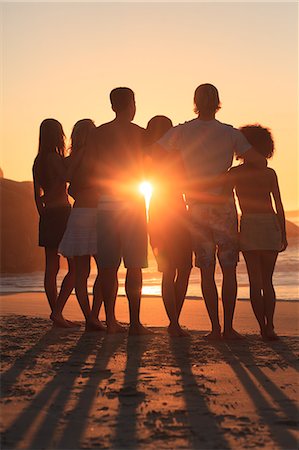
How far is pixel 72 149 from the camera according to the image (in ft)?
23.3


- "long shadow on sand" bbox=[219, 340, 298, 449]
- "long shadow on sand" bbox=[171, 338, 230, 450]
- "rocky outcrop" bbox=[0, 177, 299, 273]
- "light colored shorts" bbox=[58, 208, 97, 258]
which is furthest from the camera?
"rocky outcrop" bbox=[0, 177, 299, 273]

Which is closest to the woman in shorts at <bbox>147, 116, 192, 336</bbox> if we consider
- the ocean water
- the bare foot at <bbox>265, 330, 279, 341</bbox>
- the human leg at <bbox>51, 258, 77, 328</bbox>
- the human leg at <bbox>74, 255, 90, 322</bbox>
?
the bare foot at <bbox>265, 330, 279, 341</bbox>

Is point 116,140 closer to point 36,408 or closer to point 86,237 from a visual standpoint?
point 86,237

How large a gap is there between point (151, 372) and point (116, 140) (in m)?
2.47

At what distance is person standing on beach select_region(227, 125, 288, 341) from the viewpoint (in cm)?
628

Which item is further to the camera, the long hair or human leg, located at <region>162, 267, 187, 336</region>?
the long hair

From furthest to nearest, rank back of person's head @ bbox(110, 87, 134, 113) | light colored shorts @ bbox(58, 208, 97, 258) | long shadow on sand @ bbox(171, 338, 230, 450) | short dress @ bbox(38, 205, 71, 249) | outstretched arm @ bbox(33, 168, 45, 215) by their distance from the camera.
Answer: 1. outstretched arm @ bbox(33, 168, 45, 215)
2. short dress @ bbox(38, 205, 71, 249)
3. light colored shorts @ bbox(58, 208, 97, 258)
4. back of person's head @ bbox(110, 87, 134, 113)
5. long shadow on sand @ bbox(171, 338, 230, 450)

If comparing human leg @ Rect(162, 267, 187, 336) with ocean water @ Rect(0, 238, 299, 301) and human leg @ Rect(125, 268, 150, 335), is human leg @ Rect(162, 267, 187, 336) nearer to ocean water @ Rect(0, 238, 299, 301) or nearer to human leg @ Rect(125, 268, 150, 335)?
human leg @ Rect(125, 268, 150, 335)

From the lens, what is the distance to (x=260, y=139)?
6.45 metres

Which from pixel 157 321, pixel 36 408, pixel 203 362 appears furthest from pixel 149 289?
pixel 36 408

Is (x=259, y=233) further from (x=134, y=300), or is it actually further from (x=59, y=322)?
(x=59, y=322)

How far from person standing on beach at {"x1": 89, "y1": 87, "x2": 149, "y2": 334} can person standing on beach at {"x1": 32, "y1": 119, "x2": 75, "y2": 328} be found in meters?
0.70

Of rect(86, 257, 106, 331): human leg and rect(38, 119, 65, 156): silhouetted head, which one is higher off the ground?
rect(38, 119, 65, 156): silhouetted head

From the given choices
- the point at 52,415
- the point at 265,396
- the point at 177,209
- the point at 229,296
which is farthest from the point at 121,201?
the point at 52,415
